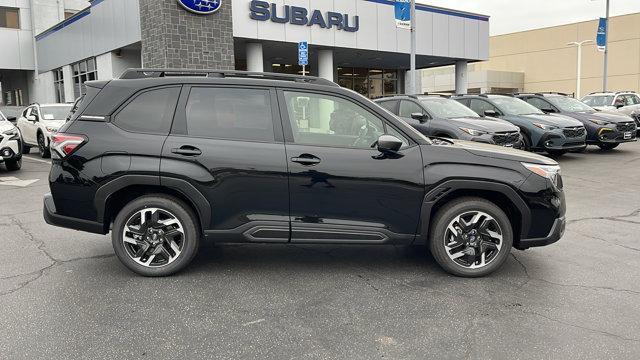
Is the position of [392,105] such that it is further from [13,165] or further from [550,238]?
[13,165]

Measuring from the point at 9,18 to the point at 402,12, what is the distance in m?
28.9

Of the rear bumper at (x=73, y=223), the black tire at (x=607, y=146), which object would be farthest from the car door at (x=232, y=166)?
the black tire at (x=607, y=146)

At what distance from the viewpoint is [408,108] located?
1166 centimetres

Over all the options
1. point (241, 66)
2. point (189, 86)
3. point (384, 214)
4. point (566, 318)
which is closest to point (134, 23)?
point (241, 66)

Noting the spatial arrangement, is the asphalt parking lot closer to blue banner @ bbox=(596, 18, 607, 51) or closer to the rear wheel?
the rear wheel

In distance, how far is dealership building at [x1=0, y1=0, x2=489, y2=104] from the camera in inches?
712

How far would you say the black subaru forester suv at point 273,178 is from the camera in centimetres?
434

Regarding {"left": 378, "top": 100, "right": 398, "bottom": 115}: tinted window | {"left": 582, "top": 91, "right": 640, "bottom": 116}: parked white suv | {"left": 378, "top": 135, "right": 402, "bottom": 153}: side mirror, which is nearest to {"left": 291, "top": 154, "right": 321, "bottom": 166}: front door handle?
{"left": 378, "top": 135, "right": 402, "bottom": 153}: side mirror

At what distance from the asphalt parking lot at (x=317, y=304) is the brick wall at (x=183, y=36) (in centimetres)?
1290

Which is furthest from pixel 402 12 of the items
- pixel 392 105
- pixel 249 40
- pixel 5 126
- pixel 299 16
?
pixel 5 126

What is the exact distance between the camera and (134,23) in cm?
1898

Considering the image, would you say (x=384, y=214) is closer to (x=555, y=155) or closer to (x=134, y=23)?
(x=555, y=155)

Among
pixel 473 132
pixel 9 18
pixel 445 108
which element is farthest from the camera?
pixel 9 18

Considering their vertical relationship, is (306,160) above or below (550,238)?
above
